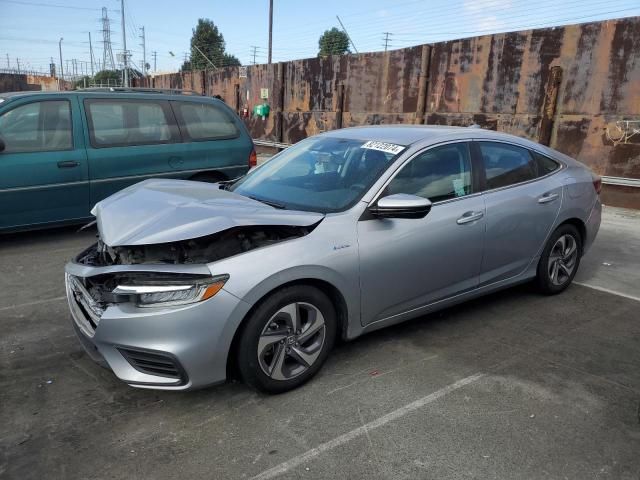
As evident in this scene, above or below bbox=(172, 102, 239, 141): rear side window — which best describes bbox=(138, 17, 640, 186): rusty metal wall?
above

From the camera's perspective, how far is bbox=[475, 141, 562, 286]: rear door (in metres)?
4.03

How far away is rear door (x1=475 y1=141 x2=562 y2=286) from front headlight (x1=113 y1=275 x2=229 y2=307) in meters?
2.20

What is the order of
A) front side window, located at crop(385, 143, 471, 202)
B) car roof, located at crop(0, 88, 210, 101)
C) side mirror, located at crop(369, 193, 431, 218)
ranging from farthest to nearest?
car roof, located at crop(0, 88, 210, 101) < front side window, located at crop(385, 143, 471, 202) < side mirror, located at crop(369, 193, 431, 218)

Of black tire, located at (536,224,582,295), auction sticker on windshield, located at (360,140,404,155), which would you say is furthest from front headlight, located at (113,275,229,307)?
black tire, located at (536,224,582,295)

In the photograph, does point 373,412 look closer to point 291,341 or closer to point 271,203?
point 291,341

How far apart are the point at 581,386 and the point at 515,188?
5.39ft

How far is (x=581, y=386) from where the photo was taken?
3.26 metres

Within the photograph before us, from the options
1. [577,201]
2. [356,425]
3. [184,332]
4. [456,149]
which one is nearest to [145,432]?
[184,332]

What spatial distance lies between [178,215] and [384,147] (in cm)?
157

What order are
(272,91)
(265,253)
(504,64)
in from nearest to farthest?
1. (265,253)
2. (504,64)
3. (272,91)

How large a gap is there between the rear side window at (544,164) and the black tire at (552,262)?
50 centimetres

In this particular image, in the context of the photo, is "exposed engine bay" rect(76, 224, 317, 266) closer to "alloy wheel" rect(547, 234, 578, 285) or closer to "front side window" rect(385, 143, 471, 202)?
"front side window" rect(385, 143, 471, 202)

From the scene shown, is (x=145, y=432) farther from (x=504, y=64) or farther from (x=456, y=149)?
(x=504, y=64)

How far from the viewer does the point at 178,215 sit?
307 centimetres
